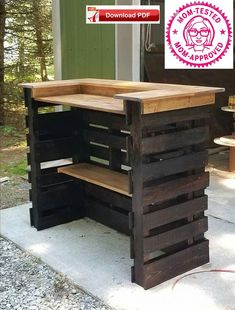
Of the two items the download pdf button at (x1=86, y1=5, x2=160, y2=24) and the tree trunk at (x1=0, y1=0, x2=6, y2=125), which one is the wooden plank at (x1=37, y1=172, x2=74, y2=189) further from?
the tree trunk at (x1=0, y1=0, x2=6, y2=125)

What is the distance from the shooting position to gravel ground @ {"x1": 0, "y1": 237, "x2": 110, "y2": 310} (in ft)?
7.77

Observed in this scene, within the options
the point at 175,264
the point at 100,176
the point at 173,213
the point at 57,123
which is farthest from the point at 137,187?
the point at 57,123

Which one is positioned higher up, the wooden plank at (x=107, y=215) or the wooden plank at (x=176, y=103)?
the wooden plank at (x=176, y=103)

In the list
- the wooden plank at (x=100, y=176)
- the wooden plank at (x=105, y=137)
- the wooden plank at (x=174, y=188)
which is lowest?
the wooden plank at (x=100, y=176)

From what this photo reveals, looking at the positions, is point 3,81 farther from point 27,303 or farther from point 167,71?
point 27,303

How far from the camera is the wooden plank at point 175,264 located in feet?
8.07

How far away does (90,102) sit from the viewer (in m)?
2.72

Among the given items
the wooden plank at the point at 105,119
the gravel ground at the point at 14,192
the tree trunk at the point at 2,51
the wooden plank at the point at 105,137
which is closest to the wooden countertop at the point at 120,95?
the wooden plank at the point at 105,119

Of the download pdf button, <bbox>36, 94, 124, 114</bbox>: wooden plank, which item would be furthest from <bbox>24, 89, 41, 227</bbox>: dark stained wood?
the download pdf button

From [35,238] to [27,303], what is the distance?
81 centimetres

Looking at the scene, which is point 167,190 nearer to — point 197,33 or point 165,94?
point 165,94

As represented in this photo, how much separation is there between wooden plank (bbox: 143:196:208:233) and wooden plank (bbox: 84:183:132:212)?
0.56m

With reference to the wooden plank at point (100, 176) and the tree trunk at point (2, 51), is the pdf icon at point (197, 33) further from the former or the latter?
the tree trunk at point (2, 51)

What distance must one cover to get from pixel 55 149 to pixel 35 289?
106cm
